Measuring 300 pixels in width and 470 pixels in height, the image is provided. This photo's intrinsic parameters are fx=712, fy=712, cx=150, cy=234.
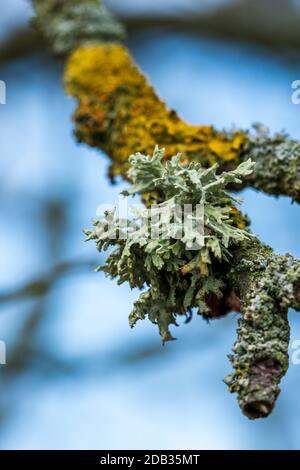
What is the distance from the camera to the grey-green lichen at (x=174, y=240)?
1400 millimetres

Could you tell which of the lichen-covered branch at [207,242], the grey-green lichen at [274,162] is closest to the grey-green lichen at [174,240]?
the lichen-covered branch at [207,242]

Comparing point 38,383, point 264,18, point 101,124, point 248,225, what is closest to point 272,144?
point 248,225

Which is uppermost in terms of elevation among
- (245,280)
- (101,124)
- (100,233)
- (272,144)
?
(101,124)

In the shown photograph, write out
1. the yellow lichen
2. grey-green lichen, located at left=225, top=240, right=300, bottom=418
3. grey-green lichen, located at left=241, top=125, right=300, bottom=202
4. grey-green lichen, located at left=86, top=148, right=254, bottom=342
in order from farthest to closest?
the yellow lichen, grey-green lichen, located at left=241, top=125, right=300, bottom=202, grey-green lichen, located at left=86, top=148, right=254, bottom=342, grey-green lichen, located at left=225, top=240, right=300, bottom=418

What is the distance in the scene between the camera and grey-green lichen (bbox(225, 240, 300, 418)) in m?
1.23

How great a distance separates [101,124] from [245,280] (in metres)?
0.87

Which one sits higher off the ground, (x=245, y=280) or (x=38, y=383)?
(x=38, y=383)

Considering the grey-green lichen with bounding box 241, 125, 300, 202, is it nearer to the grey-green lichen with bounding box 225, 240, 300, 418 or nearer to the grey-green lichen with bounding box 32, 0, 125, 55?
the grey-green lichen with bounding box 225, 240, 300, 418

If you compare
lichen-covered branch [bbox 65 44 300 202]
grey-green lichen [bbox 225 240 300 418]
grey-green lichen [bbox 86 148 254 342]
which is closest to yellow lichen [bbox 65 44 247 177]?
lichen-covered branch [bbox 65 44 300 202]

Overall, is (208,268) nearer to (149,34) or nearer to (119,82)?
(119,82)

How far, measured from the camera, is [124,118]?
2025 millimetres

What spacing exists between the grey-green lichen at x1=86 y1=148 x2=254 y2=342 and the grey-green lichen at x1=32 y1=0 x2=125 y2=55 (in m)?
1.09

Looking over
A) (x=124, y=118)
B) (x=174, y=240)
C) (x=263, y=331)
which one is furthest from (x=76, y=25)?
(x=263, y=331)

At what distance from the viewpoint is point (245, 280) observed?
4.53 ft
